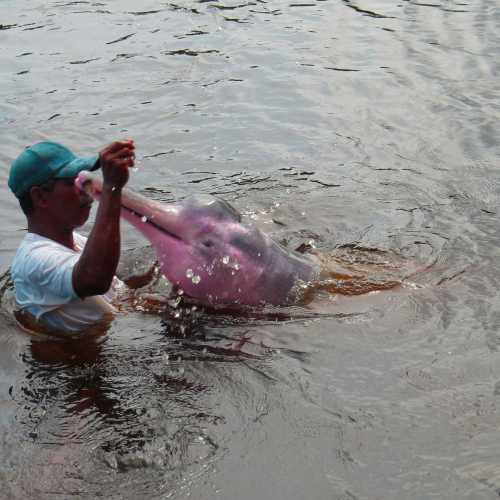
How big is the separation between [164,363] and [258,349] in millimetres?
554

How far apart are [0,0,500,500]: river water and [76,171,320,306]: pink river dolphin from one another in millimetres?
191

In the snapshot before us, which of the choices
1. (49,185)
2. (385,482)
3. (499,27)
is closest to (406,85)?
(499,27)

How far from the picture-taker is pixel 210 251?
4863 mm

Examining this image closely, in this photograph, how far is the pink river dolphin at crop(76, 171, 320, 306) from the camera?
479 cm

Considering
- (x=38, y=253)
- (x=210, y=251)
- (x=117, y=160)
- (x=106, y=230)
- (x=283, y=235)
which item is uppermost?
(x=117, y=160)

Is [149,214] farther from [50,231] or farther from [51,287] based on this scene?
[51,287]

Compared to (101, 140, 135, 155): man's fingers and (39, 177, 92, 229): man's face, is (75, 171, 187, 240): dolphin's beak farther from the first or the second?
(101, 140, 135, 155): man's fingers

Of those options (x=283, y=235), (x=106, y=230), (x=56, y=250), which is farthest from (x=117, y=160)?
(x=283, y=235)

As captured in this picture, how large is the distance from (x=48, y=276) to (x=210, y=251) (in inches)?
37.2

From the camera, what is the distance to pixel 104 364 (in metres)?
4.81

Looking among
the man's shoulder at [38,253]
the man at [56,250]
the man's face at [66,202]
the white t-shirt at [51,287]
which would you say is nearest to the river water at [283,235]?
the white t-shirt at [51,287]

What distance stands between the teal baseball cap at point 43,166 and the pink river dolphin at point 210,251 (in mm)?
320

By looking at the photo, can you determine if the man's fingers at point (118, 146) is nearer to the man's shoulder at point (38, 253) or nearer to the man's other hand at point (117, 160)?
the man's other hand at point (117, 160)

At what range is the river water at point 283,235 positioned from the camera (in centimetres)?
391
